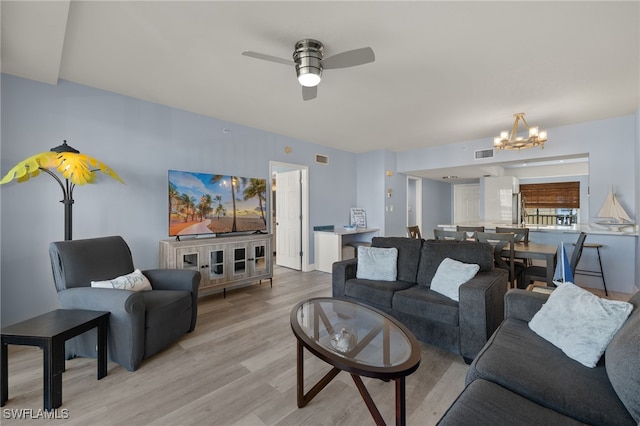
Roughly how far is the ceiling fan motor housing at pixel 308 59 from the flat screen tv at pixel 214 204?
2.35 m

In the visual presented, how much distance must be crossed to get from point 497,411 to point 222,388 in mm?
1718

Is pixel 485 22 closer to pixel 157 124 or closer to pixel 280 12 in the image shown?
pixel 280 12

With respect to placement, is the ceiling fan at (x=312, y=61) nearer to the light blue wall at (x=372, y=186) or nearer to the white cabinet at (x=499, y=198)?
the light blue wall at (x=372, y=186)

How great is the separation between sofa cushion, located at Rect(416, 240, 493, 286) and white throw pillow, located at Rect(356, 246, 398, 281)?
0.93ft

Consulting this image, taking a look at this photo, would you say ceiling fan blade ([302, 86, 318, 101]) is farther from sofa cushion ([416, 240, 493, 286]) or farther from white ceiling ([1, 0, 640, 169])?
sofa cushion ([416, 240, 493, 286])

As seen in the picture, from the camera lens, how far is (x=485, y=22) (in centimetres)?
206

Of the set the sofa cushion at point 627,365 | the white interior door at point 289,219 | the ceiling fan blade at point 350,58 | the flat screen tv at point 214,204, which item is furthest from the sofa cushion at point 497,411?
the white interior door at point 289,219

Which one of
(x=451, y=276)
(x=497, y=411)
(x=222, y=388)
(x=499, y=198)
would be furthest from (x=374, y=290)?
(x=499, y=198)

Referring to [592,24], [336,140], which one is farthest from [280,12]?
[336,140]

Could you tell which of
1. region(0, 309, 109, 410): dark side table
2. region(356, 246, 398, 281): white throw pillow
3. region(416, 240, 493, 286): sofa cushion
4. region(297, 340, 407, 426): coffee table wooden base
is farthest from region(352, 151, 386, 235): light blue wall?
region(0, 309, 109, 410): dark side table

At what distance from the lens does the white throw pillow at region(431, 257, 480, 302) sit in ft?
8.28

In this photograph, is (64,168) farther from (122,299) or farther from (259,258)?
(259,258)

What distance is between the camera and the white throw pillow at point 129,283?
2432 millimetres

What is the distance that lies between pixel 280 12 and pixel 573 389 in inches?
105
